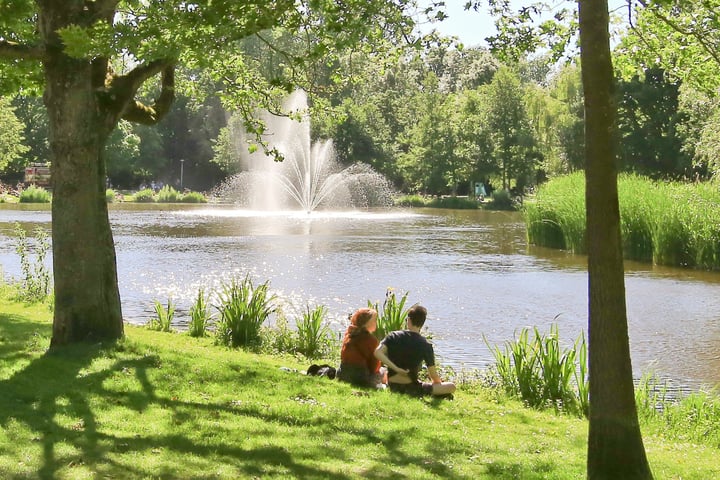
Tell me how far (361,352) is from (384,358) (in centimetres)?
42

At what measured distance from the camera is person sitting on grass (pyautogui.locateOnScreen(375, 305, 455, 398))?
929 cm

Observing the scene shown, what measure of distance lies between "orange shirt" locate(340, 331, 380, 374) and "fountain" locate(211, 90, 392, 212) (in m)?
46.3

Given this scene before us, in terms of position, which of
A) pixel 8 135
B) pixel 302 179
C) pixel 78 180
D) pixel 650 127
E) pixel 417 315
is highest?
pixel 650 127

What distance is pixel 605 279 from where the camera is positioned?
5.56 metres

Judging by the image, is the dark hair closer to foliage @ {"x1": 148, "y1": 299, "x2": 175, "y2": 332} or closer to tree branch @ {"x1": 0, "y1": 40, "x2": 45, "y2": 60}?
tree branch @ {"x1": 0, "y1": 40, "x2": 45, "y2": 60}

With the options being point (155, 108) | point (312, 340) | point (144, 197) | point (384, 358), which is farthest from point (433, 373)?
point (144, 197)

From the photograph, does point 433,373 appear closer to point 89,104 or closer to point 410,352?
point 410,352

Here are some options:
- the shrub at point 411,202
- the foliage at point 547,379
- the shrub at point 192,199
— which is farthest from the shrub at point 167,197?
the foliage at point 547,379

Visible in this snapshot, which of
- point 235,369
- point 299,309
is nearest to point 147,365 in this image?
point 235,369

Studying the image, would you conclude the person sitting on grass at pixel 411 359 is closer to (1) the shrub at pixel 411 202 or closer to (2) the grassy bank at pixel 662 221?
(2) the grassy bank at pixel 662 221

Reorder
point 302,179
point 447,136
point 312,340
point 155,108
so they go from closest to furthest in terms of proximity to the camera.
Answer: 1. point 155,108
2. point 312,340
3. point 302,179
4. point 447,136

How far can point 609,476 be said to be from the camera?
568 centimetres

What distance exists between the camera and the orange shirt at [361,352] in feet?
31.5

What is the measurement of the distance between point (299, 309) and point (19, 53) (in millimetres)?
8998
